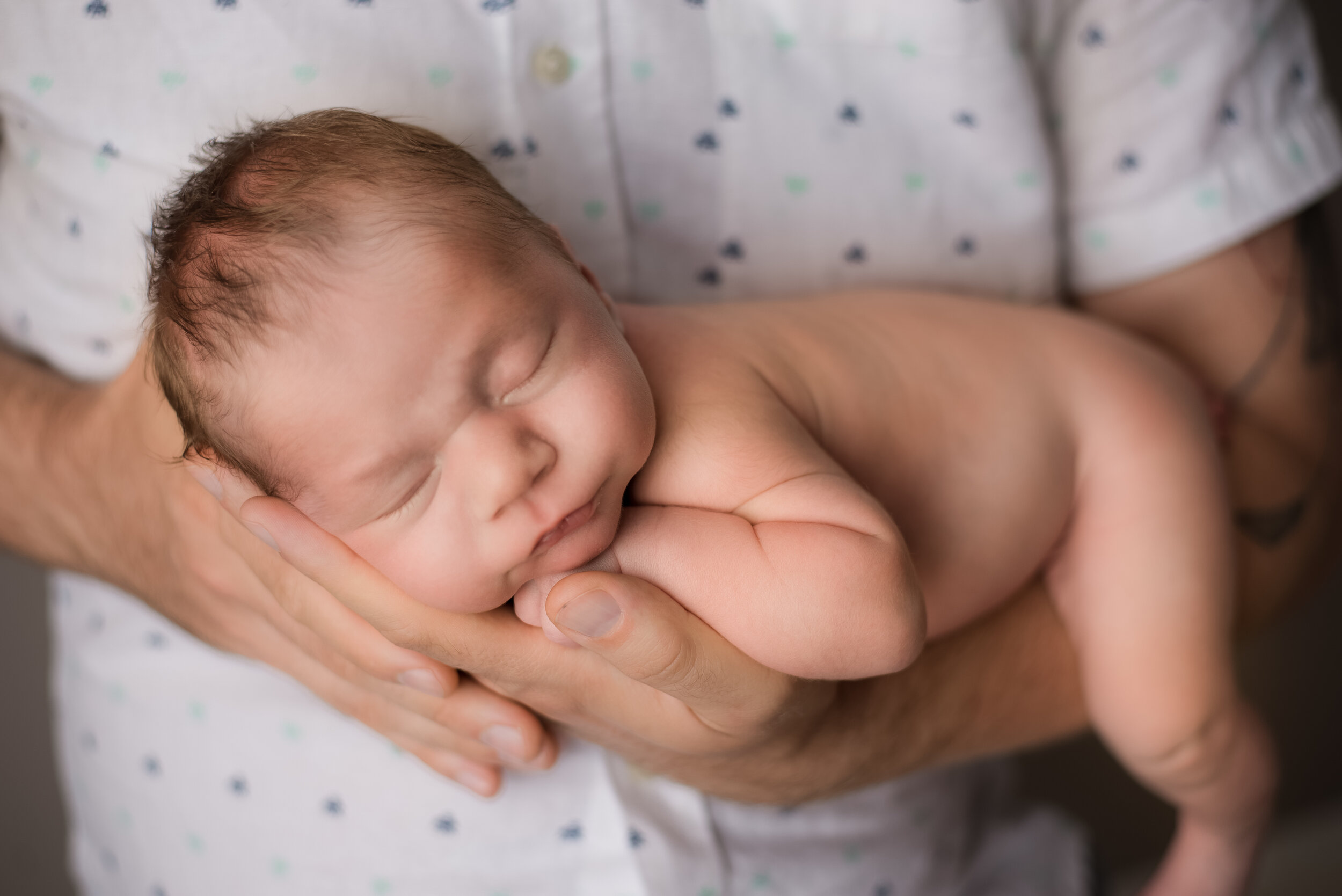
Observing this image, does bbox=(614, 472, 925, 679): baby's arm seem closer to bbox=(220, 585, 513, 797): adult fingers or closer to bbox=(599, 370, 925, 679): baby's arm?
bbox=(599, 370, 925, 679): baby's arm

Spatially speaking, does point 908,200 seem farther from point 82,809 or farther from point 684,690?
point 82,809

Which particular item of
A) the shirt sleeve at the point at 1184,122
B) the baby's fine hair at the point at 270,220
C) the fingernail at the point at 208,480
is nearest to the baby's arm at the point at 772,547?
the baby's fine hair at the point at 270,220

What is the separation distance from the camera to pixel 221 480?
0.87 metres

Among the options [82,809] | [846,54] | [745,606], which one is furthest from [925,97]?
[82,809]

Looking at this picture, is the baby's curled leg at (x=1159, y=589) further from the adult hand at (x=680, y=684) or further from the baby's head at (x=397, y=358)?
the baby's head at (x=397, y=358)

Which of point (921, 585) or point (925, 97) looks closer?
point (921, 585)

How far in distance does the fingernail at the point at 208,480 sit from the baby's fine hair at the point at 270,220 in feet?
0.11

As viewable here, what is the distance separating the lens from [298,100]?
3.25 ft

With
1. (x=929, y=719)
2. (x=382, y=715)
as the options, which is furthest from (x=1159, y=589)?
(x=382, y=715)

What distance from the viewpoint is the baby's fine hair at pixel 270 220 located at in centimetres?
77

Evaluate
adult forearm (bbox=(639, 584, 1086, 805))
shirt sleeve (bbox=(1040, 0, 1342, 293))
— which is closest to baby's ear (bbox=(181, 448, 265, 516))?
adult forearm (bbox=(639, 584, 1086, 805))

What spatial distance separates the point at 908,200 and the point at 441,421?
28.2 inches

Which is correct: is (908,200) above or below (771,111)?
below

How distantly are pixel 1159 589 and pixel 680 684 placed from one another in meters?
0.63
